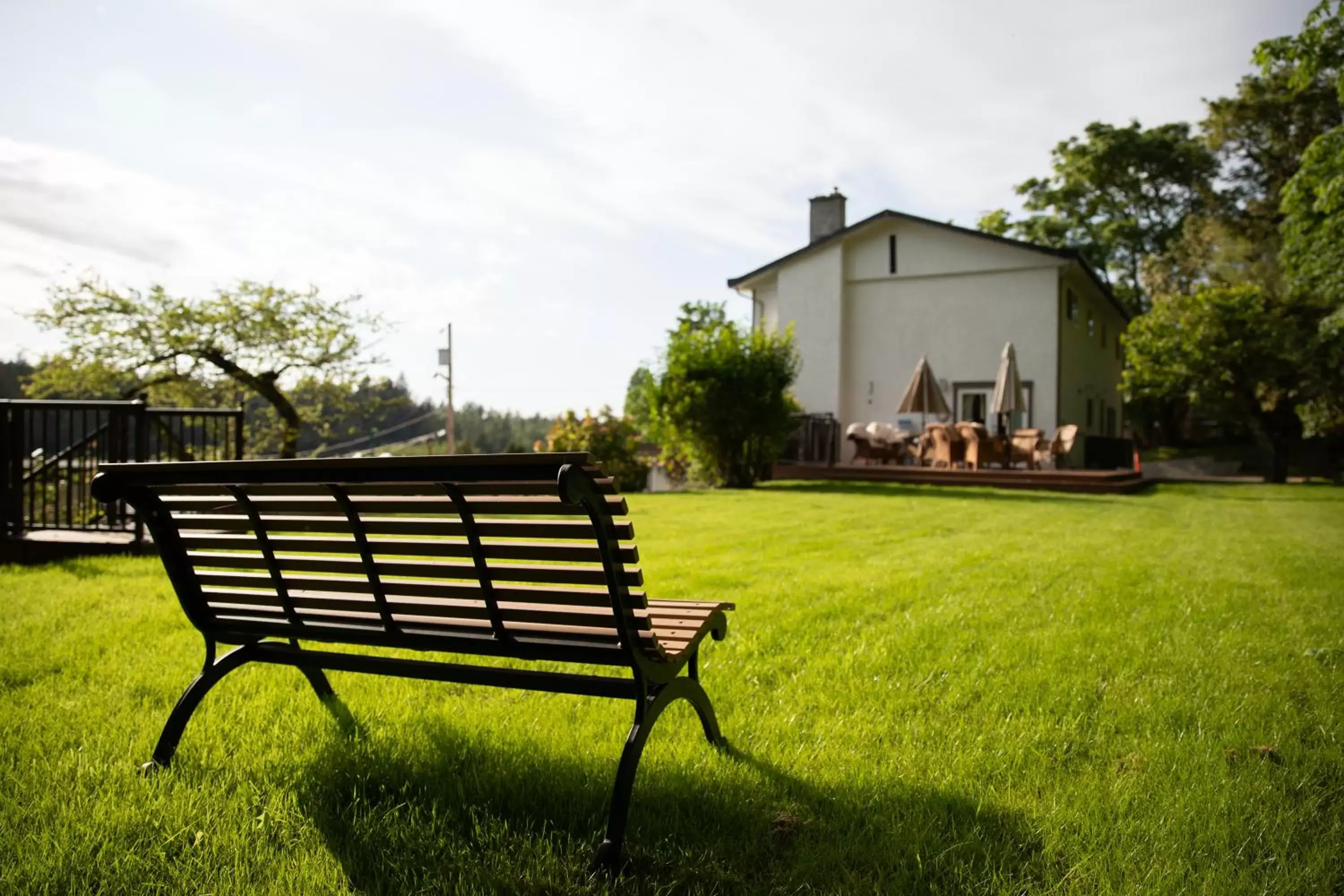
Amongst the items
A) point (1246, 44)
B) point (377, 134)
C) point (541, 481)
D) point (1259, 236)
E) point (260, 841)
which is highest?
point (1246, 44)

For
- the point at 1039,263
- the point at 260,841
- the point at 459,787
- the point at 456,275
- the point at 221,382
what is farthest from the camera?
the point at 456,275

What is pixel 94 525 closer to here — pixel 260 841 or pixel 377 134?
pixel 377 134

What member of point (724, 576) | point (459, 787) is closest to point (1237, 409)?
point (724, 576)

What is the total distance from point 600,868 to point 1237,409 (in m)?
26.8

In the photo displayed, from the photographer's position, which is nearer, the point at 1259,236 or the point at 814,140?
the point at 814,140

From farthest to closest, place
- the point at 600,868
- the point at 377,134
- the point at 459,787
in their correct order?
1. the point at 377,134
2. the point at 459,787
3. the point at 600,868

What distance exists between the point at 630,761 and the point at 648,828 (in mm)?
316

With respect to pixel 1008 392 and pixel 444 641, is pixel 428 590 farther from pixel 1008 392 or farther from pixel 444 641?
pixel 1008 392

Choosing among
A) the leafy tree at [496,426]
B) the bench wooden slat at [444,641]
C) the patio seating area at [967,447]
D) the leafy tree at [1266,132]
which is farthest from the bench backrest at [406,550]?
the leafy tree at [496,426]

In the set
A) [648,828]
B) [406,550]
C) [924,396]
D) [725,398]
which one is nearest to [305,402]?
[725,398]

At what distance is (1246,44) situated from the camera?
65.6ft

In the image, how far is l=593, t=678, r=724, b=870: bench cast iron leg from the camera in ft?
6.49

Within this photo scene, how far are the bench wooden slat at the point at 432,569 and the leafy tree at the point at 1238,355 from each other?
82.1 feet

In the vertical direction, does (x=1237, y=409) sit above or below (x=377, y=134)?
below
